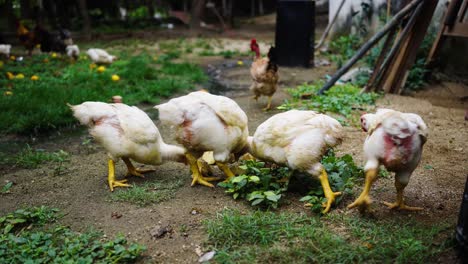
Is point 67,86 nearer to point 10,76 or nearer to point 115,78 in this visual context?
point 115,78

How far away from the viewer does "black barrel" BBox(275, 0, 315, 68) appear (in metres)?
9.77

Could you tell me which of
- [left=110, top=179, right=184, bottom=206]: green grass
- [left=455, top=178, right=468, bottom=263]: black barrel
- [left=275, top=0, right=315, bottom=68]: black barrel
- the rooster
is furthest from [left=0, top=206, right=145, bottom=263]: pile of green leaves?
[left=275, top=0, right=315, bottom=68]: black barrel

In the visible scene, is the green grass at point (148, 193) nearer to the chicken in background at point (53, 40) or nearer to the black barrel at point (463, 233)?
the black barrel at point (463, 233)

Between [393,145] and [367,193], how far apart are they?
14.6 inches

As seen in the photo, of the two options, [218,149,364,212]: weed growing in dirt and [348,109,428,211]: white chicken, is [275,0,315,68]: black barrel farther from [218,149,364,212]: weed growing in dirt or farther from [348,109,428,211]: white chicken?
[348,109,428,211]: white chicken

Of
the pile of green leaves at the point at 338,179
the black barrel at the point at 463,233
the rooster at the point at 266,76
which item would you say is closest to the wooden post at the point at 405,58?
the rooster at the point at 266,76

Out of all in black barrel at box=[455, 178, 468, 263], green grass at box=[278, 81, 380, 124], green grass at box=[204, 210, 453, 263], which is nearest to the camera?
black barrel at box=[455, 178, 468, 263]

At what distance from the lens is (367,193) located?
2.81 metres

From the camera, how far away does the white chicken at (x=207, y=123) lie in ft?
11.2

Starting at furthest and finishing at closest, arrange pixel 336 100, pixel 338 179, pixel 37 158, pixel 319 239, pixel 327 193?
pixel 336 100, pixel 37 158, pixel 338 179, pixel 327 193, pixel 319 239

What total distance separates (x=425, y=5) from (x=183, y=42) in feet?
32.3

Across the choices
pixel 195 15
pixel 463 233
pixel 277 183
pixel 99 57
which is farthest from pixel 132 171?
pixel 195 15

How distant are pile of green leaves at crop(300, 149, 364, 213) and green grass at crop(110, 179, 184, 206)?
1.15 metres

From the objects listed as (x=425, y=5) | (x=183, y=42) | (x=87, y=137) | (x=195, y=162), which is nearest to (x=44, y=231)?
(x=195, y=162)
